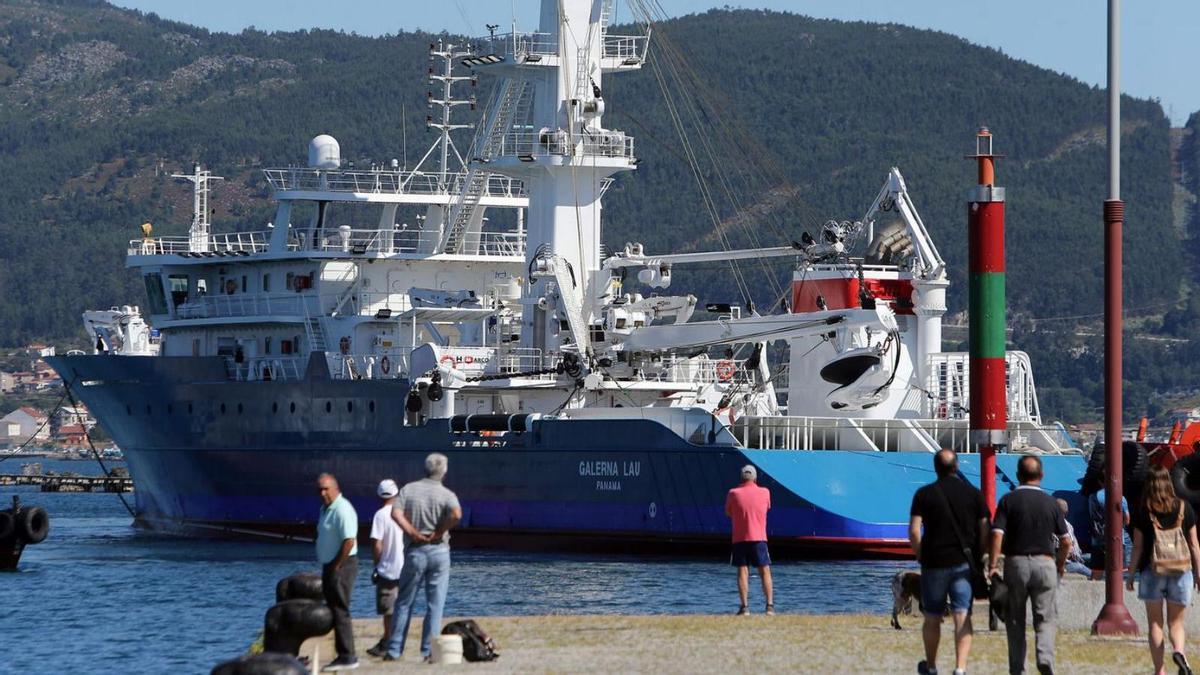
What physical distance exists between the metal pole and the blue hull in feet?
47.8

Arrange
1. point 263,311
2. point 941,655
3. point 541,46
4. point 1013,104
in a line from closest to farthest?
point 941,655 → point 541,46 → point 263,311 → point 1013,104

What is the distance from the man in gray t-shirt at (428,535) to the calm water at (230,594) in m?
4.75

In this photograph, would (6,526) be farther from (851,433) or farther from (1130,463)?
(1130,463)

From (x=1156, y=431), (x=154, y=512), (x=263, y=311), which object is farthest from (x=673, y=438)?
(x=1156, y=431)

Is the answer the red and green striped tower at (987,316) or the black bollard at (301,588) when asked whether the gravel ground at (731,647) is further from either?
the red and green striped tower at (987,316)

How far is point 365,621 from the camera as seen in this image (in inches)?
768

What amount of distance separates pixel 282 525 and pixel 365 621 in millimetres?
21373

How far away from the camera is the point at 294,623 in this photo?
15.4 m

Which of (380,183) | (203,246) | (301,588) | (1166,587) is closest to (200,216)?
(203,246)

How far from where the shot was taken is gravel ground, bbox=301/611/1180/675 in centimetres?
1555

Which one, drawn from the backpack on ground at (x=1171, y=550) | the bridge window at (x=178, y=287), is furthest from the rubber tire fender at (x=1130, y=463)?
the bridge window at (x=178, y=287)

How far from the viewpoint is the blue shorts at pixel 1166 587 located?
14.7 meters

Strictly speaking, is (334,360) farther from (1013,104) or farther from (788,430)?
(1013,104)

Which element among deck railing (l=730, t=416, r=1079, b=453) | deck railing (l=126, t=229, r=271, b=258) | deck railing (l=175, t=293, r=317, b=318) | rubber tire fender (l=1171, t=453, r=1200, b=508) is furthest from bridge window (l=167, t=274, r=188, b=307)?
rubber tire fender (l=1171, t=453, r=1200, b=508)
